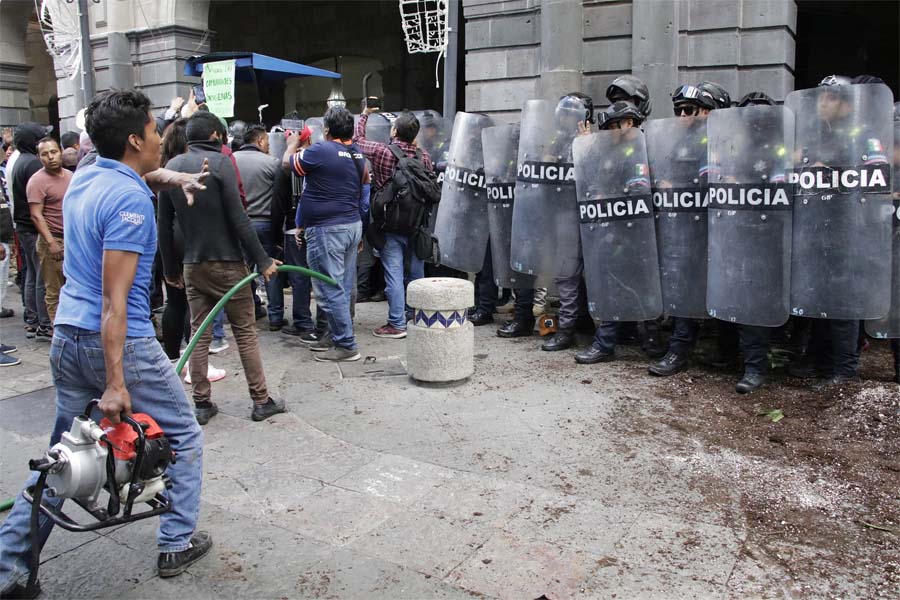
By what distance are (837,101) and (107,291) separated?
448 centimetres

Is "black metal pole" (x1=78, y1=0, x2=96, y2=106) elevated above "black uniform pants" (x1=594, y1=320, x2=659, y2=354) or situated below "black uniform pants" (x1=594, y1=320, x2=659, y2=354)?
above

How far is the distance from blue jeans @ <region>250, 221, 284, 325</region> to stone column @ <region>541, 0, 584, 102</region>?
12.0ft

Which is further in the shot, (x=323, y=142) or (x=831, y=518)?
(x=323, y=142)

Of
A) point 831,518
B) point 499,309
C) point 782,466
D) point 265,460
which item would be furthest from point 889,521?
point 499,309

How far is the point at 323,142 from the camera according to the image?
6.07m

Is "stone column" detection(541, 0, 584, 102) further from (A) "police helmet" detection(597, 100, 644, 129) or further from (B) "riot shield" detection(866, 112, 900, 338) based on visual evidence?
(B) "riot shield" detection(866, 112, 900, 338)

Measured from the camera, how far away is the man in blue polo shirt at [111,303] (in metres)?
2.77

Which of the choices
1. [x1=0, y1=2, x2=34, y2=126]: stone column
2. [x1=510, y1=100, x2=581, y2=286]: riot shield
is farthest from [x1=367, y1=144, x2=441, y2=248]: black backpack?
[x1=0, y1=2, x2=34, y2=126]: stone column

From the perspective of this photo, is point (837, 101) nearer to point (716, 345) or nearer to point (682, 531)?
point (716, 345)

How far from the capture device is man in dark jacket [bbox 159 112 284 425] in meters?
4.80

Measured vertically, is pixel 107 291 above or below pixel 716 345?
above

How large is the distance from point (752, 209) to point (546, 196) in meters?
1.72

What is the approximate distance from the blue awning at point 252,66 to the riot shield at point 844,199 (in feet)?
26.4

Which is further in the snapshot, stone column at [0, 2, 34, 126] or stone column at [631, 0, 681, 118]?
stone column at [0, 2, 34, 126]
